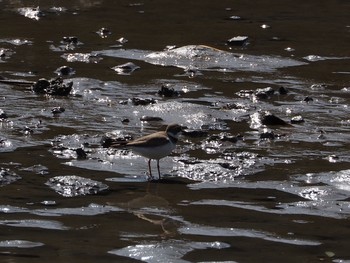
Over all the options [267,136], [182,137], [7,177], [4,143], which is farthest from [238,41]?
[7,177]

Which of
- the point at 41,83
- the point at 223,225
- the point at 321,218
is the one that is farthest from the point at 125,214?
the point at 41,83

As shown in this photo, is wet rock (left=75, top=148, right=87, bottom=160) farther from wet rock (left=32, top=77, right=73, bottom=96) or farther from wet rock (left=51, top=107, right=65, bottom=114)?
wet rock (left=32, top=77, right=73, bottom=96)

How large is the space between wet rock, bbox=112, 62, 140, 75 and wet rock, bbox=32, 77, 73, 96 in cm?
169

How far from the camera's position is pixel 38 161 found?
34.7ft

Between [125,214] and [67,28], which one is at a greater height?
[67,28]

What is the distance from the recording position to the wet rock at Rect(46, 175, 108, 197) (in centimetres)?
952

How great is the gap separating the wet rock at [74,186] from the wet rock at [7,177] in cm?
33

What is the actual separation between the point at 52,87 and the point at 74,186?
418cm

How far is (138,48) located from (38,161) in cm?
660

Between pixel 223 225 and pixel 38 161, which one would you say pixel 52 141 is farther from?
pixel 223 225

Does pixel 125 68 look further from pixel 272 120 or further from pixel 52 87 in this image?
pixel 272 120

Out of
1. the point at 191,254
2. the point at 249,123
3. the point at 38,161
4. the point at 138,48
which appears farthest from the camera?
the point at 138,48

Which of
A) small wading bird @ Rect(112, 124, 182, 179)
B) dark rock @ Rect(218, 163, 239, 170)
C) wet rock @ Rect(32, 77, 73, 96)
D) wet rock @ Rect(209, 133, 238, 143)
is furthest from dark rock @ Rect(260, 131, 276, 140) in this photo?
wet rock @ Rect(32, 77, 73, 96)

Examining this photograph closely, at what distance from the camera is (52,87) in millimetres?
13609
